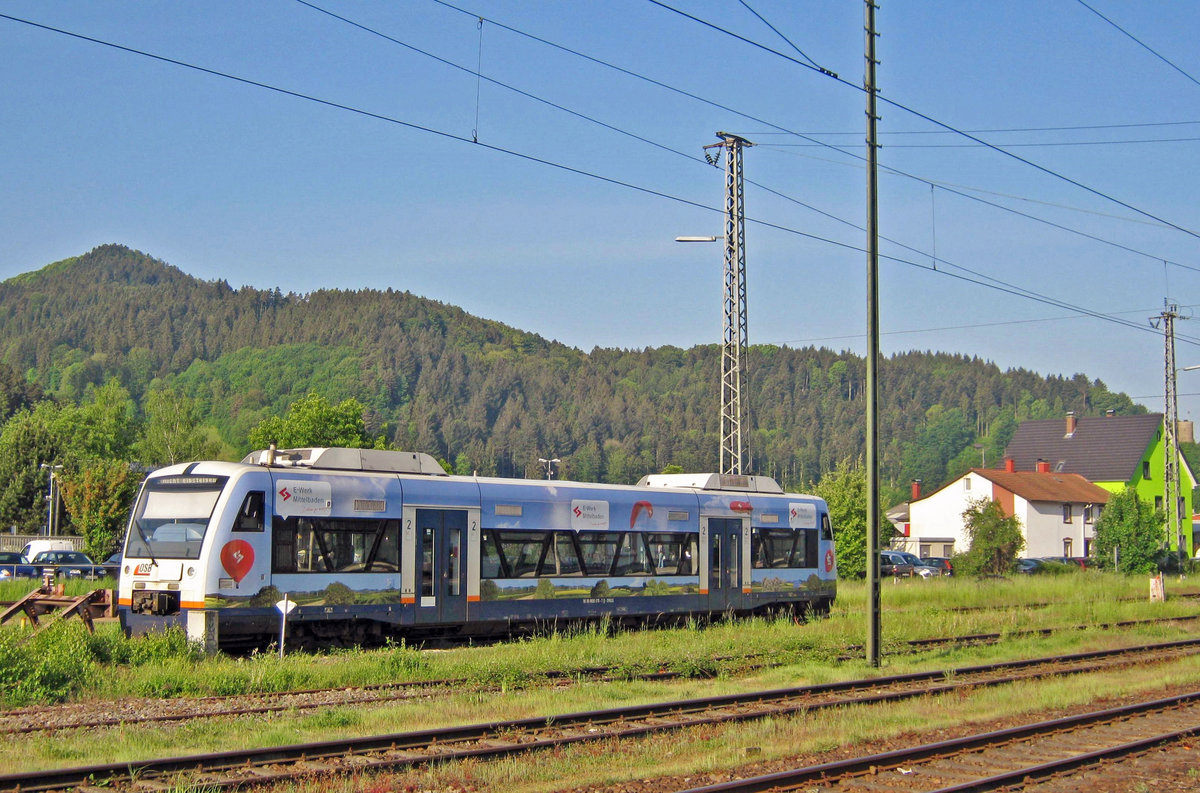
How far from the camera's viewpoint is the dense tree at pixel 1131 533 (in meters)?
48.4

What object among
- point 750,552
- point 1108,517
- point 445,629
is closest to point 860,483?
point 1108,517

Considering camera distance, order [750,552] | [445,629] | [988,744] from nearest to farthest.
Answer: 1. [988,744]
2. [445,629]
3. [750,552]

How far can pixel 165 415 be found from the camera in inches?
4176

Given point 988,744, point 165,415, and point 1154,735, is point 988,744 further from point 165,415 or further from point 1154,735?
point 165,415

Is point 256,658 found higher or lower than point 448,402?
lower

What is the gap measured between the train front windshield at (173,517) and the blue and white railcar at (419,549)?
0.02 m

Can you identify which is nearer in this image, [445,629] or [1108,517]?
[445,629]

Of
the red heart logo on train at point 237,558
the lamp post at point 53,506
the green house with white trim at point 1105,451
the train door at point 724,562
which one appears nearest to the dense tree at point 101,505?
the lamp post at point 53,506

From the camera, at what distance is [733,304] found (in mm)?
27000

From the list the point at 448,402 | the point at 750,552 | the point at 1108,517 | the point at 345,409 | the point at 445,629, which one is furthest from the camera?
the point at 448,402

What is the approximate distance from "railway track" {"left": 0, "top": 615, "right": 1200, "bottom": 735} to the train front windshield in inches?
151

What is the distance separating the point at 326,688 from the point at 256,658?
5.83 feet

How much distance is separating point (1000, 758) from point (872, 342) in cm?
865

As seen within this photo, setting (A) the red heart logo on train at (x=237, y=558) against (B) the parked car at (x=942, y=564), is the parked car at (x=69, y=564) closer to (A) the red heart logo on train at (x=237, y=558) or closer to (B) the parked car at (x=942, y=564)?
(A) the red heart logo on train at (x=237, y=558)
